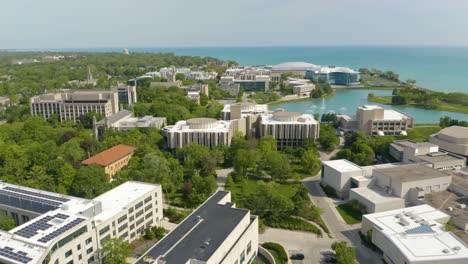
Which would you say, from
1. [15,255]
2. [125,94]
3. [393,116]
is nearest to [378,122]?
[393,116]

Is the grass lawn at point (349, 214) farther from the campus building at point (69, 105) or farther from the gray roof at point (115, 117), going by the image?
the campus building at point (69, 105)

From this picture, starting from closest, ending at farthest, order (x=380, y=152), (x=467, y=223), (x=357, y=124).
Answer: (x=467, y=223), (x=380, y=152), (x=357, y=124)

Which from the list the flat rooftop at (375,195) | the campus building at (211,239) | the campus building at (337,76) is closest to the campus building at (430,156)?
the flat rooftop at (375,195)

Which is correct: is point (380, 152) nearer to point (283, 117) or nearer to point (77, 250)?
point (283, 117)

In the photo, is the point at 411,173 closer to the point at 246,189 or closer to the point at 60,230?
the point at 246,189

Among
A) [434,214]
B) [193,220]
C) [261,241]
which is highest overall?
[193,220]

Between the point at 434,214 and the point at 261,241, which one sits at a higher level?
the point at 434,214

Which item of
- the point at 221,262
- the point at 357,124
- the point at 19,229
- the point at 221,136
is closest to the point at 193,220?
the point at 221,262
